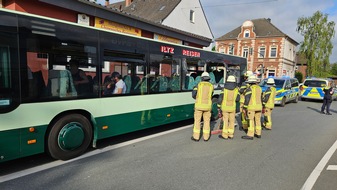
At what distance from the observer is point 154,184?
3754mm

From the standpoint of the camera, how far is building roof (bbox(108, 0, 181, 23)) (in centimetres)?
2328

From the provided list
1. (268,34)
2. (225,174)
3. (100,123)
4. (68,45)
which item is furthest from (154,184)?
(268,34)

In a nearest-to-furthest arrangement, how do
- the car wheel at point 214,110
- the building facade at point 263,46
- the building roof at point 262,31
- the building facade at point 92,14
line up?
the building facade at point 92,14 < the car wheel at point 214,110 < the building facade at point 263,46 < the building roof at point 262,31

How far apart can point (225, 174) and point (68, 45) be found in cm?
377

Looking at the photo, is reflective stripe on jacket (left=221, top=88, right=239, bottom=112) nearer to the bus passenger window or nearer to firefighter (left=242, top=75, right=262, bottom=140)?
firefighter (left=242, top=75, right=262, bottom=140)

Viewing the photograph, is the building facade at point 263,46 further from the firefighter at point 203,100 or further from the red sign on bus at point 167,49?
the firefighter at point 203,100

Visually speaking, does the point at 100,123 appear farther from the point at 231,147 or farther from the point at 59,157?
the point at 231,147

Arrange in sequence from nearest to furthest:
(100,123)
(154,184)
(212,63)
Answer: (154,184) → (100,123) → (212,63)

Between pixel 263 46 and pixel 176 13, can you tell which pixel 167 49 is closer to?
pixel 176 13

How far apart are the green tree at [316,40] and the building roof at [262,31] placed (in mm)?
4171

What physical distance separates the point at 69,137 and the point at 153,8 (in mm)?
24321

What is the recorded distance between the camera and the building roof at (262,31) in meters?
43.4

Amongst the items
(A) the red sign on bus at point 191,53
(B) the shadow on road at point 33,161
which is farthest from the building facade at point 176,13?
(B) the shadow on road at point 33,161

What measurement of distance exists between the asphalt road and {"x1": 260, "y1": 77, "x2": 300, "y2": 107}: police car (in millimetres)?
8307
